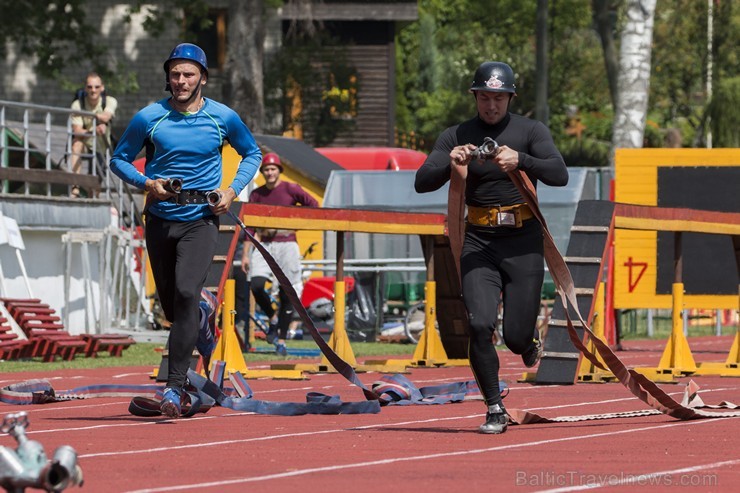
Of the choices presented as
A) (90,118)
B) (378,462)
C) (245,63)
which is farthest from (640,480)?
(245,63)

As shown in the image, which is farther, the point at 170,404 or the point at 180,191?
the point at 180,191

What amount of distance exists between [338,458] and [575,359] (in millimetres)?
6463

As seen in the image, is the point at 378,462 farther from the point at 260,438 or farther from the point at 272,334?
the point at 272,334

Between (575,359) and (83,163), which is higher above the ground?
(83,163)

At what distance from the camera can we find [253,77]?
41969 millimetres

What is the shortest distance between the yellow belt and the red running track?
3.98 feet

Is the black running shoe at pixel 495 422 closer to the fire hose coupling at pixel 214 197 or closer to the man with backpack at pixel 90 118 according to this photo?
the fire hose coupling at pixel 214 197

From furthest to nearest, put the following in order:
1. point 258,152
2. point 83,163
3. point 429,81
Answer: point 429,81, point 83,163, point 258,152

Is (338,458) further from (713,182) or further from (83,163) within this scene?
(83,163)

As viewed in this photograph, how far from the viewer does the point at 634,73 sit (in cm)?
3180

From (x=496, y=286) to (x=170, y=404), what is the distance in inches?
84.5

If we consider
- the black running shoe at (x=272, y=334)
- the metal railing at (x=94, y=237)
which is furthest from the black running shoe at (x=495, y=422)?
the metal railing at (x=94, y=237)

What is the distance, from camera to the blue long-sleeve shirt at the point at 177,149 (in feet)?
37.6

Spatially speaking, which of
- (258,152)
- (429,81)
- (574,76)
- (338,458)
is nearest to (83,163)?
(258,152)
